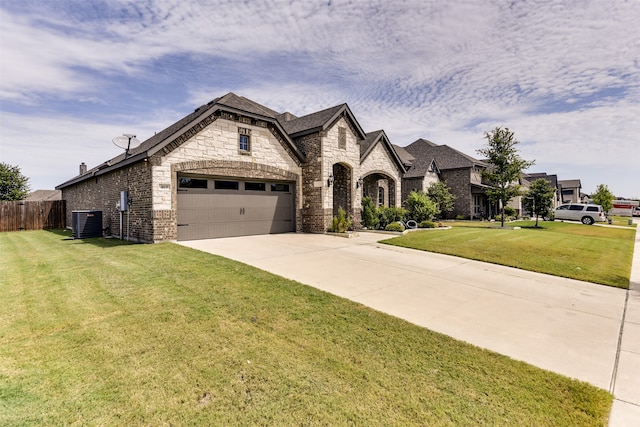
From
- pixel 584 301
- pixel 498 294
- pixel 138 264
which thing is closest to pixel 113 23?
pixel 138 264

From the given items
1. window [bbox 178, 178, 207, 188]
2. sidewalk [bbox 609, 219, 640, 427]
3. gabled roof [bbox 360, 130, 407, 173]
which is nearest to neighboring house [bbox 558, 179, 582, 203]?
gabled roof [bbox 360, 130, 407, 173]

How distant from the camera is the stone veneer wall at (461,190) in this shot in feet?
92.4

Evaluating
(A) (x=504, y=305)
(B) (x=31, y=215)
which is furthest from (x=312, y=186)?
(B) (x=31, y=215)

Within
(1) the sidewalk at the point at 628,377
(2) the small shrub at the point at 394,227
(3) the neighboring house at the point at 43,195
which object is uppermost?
(3) the neighboring house at the point at 43,195

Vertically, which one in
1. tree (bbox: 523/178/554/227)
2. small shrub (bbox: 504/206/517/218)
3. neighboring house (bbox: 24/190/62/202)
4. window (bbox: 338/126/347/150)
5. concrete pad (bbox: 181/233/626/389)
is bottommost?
concrete pad (bbox: 181/233/626/389)

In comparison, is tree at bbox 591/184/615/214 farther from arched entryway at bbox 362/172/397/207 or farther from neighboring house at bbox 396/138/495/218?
arched entryway at bbox 362/172/397/207

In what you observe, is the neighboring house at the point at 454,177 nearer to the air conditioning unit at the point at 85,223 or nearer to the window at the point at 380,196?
the window at the point at 380,196

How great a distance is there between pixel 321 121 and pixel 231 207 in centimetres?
678

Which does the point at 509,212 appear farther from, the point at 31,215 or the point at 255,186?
the point at 31,215

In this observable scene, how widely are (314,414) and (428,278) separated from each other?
511 centimetres

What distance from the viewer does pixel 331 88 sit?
1681cm

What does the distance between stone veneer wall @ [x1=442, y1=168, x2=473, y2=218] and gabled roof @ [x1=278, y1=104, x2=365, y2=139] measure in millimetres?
16058

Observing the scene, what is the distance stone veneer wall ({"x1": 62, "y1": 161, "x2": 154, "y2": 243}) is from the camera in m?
11.3


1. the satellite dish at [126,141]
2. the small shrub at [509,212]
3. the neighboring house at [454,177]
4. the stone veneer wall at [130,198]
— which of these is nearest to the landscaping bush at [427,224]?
the neighboring house at [454,177]
